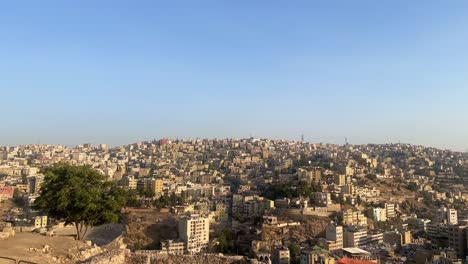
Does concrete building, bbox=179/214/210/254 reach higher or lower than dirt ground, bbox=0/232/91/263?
lower

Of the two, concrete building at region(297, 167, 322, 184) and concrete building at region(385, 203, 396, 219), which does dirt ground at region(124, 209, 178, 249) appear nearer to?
concrete building at region(297, 167, 322, 184)

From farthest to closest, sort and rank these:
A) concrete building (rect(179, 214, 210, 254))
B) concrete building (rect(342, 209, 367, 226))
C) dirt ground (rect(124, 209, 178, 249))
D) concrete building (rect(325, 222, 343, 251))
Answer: concrete building (rect(342, 209, 367, 226)), dirt ground (rect(124, 209, 178, 249)), concrete building (rect(179, 214, 210, 254)), concrete building (rect(325, 222, 343, 251))

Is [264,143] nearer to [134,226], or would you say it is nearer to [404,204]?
[404,204]

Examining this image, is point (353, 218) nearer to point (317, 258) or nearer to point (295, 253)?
point (295, 253)

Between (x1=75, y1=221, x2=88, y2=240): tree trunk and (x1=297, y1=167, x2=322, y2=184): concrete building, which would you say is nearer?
(x1=75, y1=221, x2=88, y2=240): tree trunk

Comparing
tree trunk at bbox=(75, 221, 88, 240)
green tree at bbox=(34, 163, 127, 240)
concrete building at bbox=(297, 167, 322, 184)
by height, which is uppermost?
green tree at bbox=(34, 163, 127, 240)

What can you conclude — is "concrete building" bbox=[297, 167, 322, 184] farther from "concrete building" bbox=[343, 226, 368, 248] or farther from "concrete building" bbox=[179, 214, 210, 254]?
"concrete building" bbox=[179, 214, 210, 254]

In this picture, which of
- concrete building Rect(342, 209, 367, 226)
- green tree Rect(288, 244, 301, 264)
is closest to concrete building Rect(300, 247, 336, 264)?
green tree Rect(288, 244, 301, 264)

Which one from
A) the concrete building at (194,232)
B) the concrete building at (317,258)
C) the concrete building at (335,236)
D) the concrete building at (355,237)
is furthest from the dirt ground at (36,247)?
the concrete building at (355,237)

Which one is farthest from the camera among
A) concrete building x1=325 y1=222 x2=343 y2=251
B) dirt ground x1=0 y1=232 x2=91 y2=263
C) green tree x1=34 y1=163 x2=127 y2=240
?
concrete building x1=325 y1=222 x2=343 y2=251
